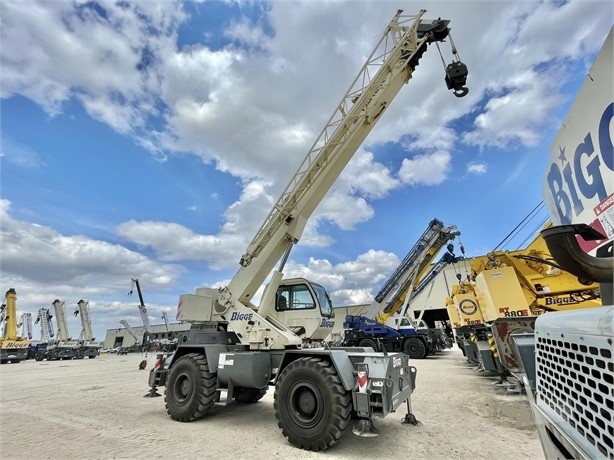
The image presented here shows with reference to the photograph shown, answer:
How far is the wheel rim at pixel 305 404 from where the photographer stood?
442 cm

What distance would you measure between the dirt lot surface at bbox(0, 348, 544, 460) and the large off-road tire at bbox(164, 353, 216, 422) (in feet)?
0.62

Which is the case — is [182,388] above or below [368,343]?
below

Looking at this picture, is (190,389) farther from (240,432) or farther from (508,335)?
(508,335)

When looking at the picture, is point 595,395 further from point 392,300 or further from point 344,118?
point 392,300

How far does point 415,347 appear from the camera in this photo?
16.1m

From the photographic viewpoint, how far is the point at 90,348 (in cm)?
3375

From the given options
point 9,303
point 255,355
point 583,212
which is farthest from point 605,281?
point 9,303

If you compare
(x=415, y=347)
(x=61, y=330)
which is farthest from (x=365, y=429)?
(x=61, y=330)

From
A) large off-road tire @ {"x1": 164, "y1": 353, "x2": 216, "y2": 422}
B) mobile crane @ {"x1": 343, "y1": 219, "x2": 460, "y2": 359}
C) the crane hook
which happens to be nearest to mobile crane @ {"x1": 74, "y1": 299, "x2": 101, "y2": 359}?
mobile crane @ {"x1": 343, "y1": 219, "x2": 460, "y2": 359}

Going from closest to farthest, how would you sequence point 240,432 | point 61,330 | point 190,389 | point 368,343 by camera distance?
point 240,432
point 190,389
point 368,343
point 61,330

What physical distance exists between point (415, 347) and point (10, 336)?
35.8 m

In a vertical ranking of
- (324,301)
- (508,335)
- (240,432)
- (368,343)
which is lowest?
(240,432)

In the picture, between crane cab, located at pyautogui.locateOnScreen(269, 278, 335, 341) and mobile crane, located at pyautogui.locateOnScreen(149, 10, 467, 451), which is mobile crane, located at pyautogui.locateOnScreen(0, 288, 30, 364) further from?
crane cab, located at pyautogui.locateOnScreen(269, 278, 335, 341)

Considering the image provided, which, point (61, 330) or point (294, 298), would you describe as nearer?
point (294, 298)
